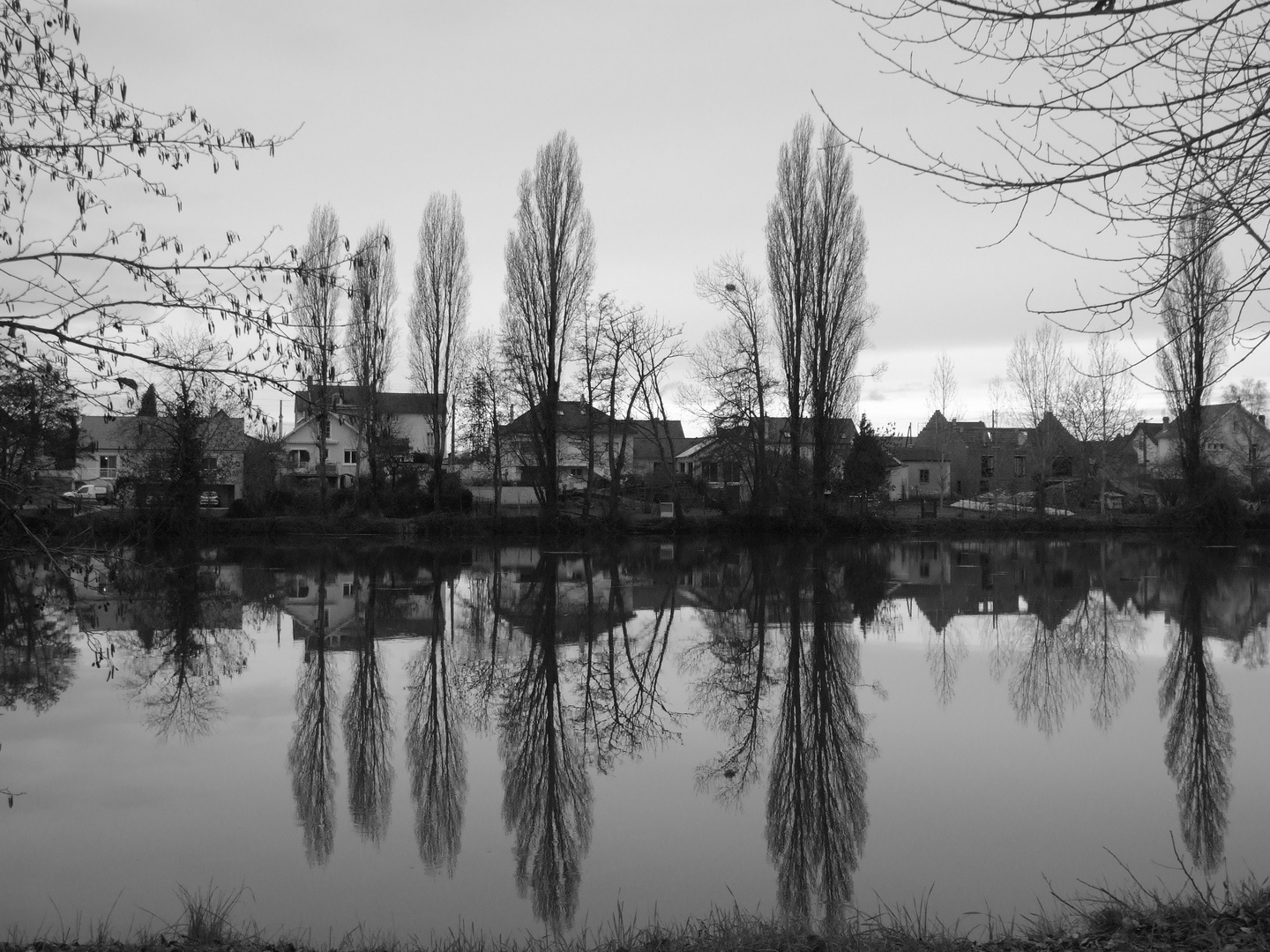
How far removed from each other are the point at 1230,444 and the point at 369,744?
210 feet

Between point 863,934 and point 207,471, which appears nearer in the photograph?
point 863,934

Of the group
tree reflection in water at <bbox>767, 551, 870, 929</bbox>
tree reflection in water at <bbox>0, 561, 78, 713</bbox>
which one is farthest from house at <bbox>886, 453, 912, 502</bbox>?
tree reflection in water at <bbox>767, 551, 870, 929</bbox>

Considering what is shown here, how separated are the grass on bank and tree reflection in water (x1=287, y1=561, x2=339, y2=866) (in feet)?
4.06

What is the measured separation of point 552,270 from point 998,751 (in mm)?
30198

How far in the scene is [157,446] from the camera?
34969mm

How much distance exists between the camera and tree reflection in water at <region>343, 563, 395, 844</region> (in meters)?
6.99

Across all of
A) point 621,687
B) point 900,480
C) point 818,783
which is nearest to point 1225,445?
point 900,480

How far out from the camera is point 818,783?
25.0ft

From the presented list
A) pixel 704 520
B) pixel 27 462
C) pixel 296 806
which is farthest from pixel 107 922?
pixel 704 520

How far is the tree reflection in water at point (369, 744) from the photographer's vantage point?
22.9ft

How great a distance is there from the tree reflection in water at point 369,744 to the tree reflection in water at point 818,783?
2.62m

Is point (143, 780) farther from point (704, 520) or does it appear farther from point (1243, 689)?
point (704, 520)

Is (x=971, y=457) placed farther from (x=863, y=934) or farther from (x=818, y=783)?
(x=863, y=934)

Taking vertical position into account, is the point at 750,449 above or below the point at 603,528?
above
